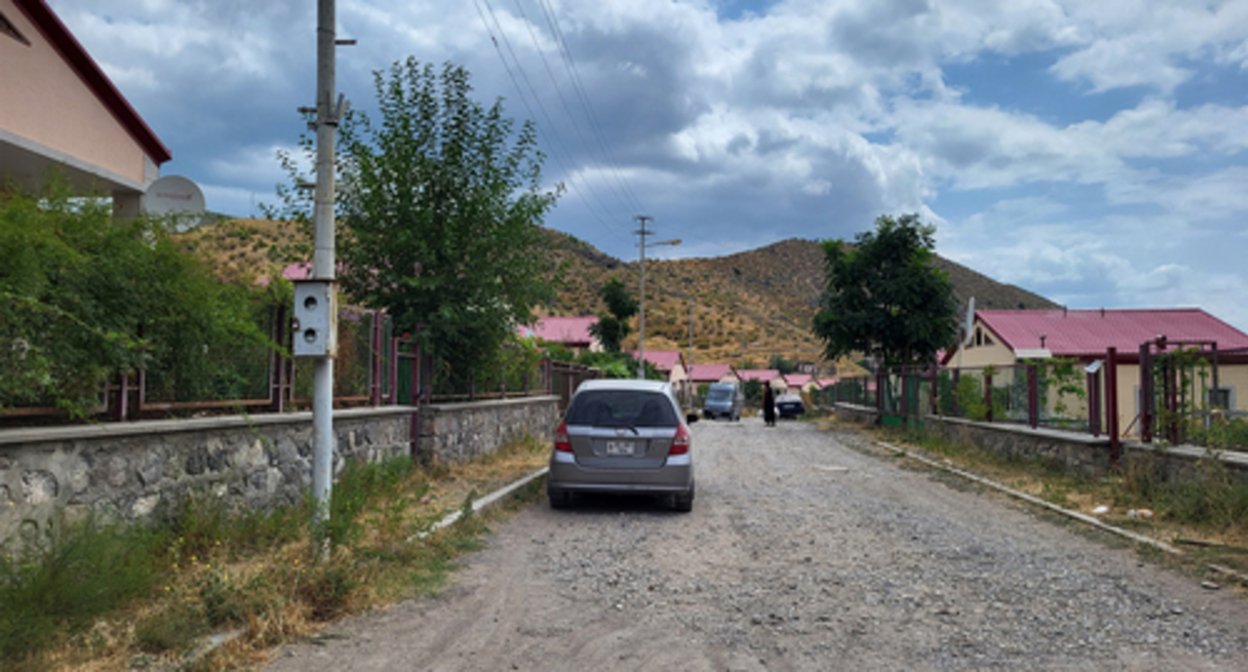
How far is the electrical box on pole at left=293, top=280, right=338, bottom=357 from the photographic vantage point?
21.3ft

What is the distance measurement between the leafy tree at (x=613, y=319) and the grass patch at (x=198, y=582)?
50.5m

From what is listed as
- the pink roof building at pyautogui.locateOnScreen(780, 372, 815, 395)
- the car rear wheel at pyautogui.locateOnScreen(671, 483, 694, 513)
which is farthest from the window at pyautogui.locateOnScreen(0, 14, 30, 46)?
the pink roof building at pyautogui.locateOnScreen(780, 372, 815, 395)

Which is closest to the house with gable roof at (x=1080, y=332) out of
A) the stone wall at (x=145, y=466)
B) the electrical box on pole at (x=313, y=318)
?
the stone wall at (x=145, y=466)

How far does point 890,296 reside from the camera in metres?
32.9

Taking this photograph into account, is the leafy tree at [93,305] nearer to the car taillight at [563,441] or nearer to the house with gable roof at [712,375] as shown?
the car taillight at [563,441]

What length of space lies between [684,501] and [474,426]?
5727mm

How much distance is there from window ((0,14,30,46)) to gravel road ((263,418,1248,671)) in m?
9.36

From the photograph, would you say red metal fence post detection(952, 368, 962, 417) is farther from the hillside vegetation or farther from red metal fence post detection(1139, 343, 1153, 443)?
the hillside vegetation

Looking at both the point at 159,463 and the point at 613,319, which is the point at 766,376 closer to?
the point at 613,319

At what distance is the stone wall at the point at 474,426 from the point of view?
13.1 meters

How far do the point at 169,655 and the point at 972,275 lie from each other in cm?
11183

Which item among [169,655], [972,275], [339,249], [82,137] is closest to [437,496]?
[339,249]

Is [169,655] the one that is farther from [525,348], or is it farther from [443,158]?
[525,348]

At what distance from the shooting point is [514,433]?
18.3 meters
